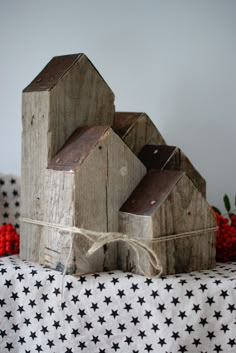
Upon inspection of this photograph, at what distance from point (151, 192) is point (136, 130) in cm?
21

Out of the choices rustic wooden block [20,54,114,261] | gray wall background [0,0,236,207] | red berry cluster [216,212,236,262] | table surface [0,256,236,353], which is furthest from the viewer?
gray wall background [0,0,236,207]

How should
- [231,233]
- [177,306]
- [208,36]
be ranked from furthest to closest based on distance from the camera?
[208,36] < [231,233] < [177,306]

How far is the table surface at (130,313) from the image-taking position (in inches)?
41.1

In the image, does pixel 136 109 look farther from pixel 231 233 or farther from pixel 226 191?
pixel 231 233

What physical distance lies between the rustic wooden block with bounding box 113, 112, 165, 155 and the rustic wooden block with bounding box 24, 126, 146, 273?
0.39 feet

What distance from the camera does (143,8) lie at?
1.53 meters

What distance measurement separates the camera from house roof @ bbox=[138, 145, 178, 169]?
122cm

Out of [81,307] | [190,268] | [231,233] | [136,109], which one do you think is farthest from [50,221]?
[136,109]

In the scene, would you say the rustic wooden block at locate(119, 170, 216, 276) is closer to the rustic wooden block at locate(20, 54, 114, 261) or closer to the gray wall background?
the rustic wooden block at locate(20, 54, 114, 261)

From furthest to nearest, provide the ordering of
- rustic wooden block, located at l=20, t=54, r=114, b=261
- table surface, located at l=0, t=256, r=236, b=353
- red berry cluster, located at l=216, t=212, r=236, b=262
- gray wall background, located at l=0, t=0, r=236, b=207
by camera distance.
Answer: gray wall background, located at l=0, t=0, r=236, b=207, red berry cluster, located at l=216, t=212, r=236, b=262, rustic wooden block, located at l=20, t=54, r=114, b=261, table surface, located at l=0, t=256, r=236, b=353

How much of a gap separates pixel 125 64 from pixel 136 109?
4.7 inches

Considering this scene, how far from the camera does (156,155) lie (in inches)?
49.0

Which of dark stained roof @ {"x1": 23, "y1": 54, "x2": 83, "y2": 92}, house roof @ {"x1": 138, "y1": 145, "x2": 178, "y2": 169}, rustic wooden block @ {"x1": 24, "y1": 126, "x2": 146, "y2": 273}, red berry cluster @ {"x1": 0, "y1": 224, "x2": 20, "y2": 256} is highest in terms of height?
dark stained roof @ {"x1": 23, "y1": 54, "x2": 83, "y2": 92}

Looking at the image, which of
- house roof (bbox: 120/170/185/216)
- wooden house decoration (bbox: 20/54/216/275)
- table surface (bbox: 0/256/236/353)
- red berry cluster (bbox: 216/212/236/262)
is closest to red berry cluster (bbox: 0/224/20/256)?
wooden house decoration (bbox: 20/54/216/275)
